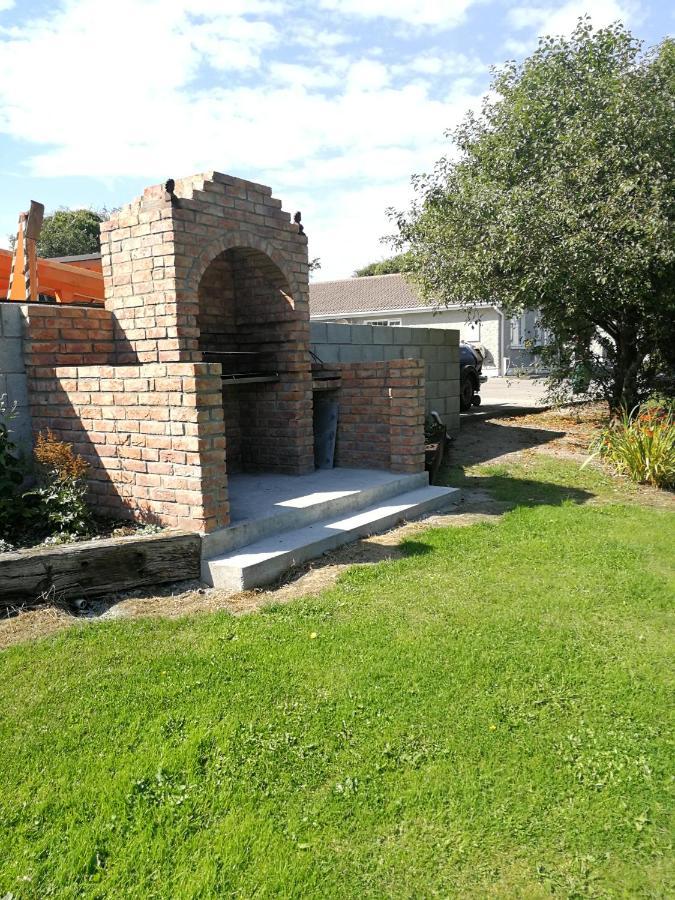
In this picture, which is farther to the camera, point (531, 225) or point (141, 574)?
point (531, 225)

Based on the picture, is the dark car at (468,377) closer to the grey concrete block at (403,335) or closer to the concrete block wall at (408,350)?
the concrete block wall at (408,350)

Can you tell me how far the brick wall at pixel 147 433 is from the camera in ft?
15.0

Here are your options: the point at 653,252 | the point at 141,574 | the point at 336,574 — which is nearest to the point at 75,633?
the point at 141,574

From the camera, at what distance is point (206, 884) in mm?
2072

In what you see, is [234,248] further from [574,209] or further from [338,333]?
[574,209]

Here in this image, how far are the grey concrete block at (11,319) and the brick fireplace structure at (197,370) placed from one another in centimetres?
9

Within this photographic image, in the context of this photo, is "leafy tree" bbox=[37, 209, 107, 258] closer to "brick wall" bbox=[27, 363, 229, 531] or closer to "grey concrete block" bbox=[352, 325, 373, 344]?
"grey concrete block" bbox=[352, 325, 373, 344]

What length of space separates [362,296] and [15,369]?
29.1m

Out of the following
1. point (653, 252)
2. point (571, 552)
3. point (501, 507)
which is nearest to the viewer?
point (571, 552)

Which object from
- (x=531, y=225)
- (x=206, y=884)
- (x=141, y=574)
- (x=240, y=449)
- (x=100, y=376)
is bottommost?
(x=206, y=884)

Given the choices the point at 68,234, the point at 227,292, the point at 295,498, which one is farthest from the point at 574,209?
the point at 68,234

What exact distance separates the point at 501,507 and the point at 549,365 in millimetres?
7063

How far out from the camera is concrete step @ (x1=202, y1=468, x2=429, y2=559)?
4922mm

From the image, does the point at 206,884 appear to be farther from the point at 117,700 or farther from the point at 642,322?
the point at 642,322
